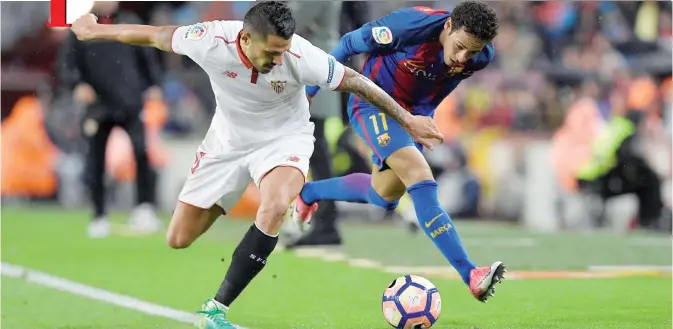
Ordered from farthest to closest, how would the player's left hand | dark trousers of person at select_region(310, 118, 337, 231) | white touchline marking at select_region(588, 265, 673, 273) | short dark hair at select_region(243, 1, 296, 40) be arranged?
the player's left hand
dark trousers of person at select_region(310, 118, 337, 231)
white touchline marking at select_region(588, 265, 673, 273)
short dark hair at select_region(243, 1, 296, 40)

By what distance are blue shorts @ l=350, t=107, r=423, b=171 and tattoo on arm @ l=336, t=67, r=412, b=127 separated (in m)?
1.09

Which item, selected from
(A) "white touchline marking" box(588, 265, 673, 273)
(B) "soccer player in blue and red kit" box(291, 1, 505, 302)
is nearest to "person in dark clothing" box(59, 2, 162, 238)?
(A) "white touchline marking" box(588, 265, 673, 273)

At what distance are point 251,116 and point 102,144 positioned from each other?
679cm

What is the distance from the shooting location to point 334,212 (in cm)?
1087

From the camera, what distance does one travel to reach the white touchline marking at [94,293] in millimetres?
6941

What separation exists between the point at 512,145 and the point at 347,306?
10371 mm

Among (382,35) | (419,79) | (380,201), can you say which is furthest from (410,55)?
(380,201)

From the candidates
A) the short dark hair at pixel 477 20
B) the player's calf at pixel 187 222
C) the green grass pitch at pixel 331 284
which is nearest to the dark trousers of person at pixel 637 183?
the green grass pitch at pixel 331 284

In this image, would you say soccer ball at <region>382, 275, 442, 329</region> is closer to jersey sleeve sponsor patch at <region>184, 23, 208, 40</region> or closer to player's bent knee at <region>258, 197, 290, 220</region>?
player's bent knee at <region>258, 197, 290, 220</region>

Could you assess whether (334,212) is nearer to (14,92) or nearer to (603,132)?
(603,132)

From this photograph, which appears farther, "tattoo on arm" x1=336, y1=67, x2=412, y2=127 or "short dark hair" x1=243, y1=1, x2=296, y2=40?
"tattoo on arm" x1=336, y1=67, x2=412, y2=127

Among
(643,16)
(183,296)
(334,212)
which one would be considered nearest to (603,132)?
(643,16)

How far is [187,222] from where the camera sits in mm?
6855

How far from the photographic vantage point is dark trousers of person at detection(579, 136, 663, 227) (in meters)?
14.3
